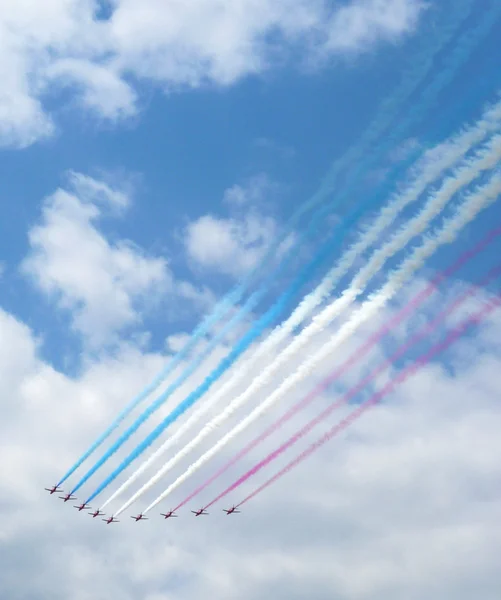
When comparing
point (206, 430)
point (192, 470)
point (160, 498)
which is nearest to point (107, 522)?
point (160, 498)

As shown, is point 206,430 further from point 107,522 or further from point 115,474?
point 107,522

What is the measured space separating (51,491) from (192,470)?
73.1ft

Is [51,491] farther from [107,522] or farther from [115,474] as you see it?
[115,474]

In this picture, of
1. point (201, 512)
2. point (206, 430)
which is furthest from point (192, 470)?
point (201, 512)

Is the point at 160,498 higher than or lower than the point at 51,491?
lower

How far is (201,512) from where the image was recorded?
57.5 m

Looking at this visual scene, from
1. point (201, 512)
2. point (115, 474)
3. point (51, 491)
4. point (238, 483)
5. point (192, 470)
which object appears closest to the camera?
point (238, 483)

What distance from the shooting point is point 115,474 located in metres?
48.0

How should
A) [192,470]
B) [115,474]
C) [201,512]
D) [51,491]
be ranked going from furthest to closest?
[51,491] → [201,512] → [115,474] → [192,470]

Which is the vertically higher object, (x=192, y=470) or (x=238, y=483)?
(x=192, y=470)

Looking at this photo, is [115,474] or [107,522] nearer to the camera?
[115,474]

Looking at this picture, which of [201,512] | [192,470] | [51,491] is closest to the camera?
[192,470]

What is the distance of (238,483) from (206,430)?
3.35m

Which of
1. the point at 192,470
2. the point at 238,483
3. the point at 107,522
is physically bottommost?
the point at 238,483
